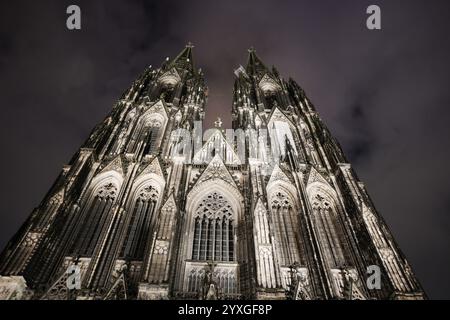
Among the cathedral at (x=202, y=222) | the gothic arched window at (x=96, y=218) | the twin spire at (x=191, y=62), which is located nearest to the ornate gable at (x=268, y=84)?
the twin spire at (x=191, y=62)

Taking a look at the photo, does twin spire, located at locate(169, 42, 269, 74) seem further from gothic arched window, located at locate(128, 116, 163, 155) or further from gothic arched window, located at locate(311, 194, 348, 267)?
gothic arched window, located at locate(311, 194, 348, 267)

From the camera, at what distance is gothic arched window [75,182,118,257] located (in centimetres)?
1669

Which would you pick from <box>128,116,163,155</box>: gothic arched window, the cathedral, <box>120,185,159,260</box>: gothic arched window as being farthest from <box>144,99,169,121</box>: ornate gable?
<box>120,185,159,260</box>: gothic arched window

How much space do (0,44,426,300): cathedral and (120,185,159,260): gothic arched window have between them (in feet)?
0.21

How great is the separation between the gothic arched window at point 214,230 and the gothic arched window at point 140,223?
8.68 ft

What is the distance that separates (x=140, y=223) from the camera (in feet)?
59.7

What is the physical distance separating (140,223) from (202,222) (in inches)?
139

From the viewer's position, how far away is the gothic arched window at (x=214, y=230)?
16.9m

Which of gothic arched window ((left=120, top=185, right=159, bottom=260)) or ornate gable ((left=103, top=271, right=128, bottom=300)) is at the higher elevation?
gothic arched window ((left=120, top=185, right=159, bottom=260))

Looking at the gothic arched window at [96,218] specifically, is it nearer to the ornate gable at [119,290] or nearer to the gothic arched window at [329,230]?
the ornate gable at [119,290]

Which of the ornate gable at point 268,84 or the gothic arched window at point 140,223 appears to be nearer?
the gothic arched window at point 140,223
